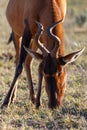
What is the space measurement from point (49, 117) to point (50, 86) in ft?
1.78

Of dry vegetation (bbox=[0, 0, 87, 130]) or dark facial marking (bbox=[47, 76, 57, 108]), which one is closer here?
dry vegetation (bbox=[0, 0, 87, 130])

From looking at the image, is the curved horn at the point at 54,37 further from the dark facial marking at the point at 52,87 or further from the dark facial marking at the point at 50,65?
the dark facial marking at the point at 52,87

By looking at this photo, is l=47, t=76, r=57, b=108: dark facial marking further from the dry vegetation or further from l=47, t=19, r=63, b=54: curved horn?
l=47, t=19, r=63, b=54: curved horn

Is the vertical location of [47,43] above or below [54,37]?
below

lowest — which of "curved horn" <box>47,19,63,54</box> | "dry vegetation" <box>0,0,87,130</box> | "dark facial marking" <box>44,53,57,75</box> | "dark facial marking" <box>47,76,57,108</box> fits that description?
"dry vegetation" <box>0,0,87,130</box>

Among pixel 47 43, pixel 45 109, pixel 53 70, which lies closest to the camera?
A: pixel 53 70

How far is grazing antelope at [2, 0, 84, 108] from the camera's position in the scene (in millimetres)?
8742

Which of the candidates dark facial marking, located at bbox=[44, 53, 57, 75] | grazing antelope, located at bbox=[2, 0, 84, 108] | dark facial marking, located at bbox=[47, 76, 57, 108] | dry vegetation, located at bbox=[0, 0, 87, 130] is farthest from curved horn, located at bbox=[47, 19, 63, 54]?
dry vegetation, located at bbox=[0, 0, 87, 130]

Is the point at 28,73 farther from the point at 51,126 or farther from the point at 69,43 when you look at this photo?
the point at 69,43

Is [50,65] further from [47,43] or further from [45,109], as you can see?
[45,109]

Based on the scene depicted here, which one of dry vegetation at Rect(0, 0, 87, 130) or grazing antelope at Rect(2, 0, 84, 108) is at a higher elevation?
grazing antelope at Rect(2, 0, 84, 108)

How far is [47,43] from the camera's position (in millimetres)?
9102

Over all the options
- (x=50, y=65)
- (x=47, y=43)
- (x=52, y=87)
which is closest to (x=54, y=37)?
(x=47, y=43)

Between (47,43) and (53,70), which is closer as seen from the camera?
(53,70)
